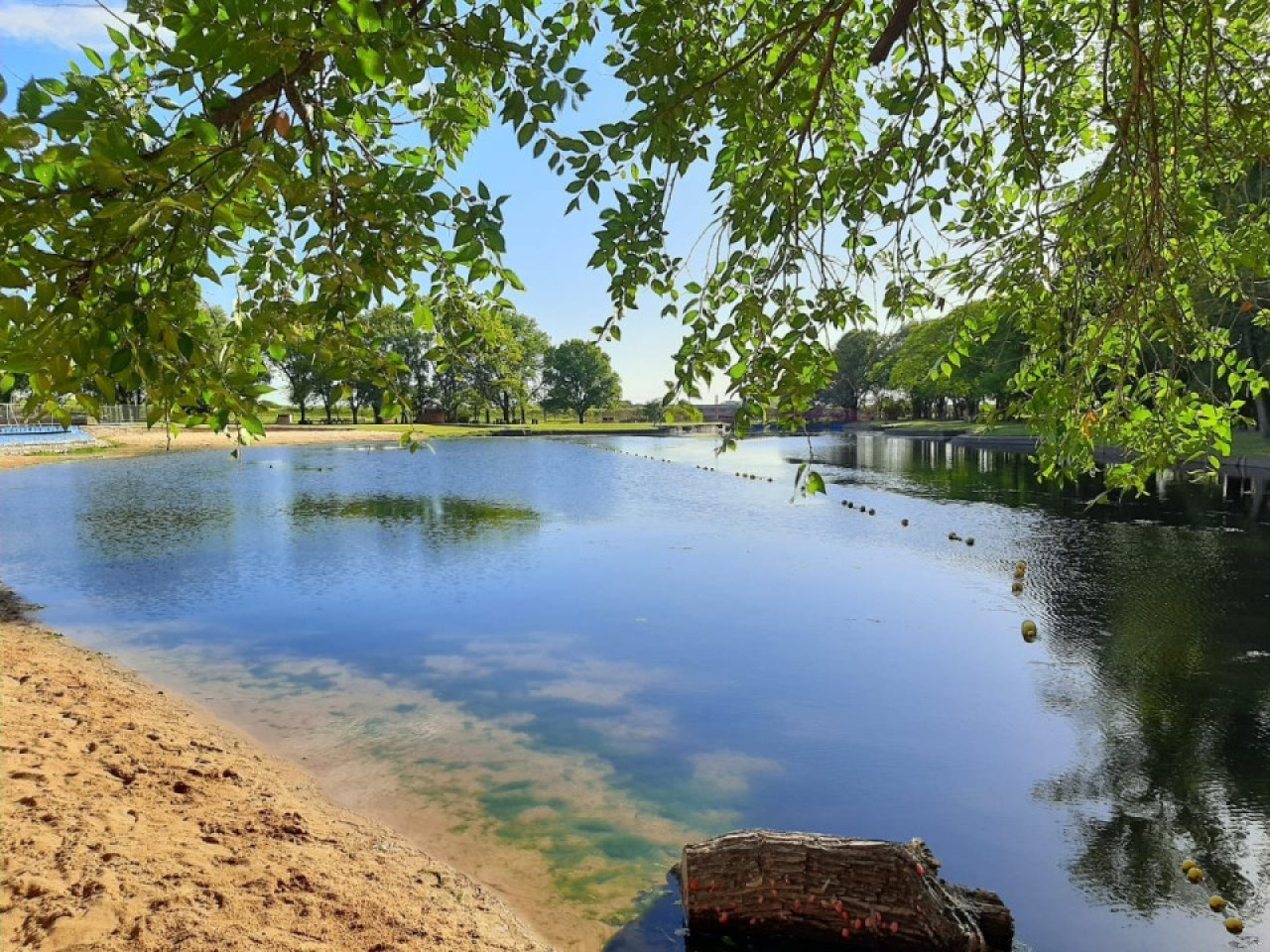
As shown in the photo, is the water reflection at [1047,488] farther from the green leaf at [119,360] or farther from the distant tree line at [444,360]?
the green leaf at [119,360]

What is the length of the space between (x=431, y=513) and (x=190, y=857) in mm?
24007

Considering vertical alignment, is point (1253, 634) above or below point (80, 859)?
below

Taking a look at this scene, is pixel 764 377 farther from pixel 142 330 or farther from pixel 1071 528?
pixel 1071 528

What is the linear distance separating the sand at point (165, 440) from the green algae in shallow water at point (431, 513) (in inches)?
441

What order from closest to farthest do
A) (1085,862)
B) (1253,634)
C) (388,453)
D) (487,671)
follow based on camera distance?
1. (1085,862)
2. (487,671)
3. (1253,634)
4. (388,453)

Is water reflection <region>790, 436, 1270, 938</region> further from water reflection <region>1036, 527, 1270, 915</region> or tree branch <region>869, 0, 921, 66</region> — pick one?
tree branch <region>869, 0, 921, 66</region>

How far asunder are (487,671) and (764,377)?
9529 mm

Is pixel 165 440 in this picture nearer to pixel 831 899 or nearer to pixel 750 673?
pixel 750 673

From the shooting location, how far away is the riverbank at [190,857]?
4.70 meters

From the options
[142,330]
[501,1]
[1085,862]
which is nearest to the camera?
[142,330]

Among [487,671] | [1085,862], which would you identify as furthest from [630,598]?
[1085,862]

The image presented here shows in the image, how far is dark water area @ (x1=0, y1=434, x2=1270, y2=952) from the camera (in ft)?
24.3

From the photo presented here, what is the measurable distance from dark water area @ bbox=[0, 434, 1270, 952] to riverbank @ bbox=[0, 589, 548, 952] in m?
1.00

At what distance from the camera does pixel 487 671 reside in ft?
39.6
